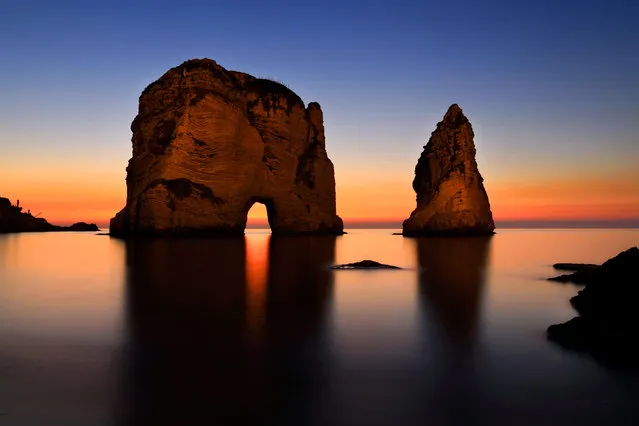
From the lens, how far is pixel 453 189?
181 feet

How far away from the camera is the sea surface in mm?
4020

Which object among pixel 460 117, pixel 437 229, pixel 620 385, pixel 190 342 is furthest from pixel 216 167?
pixel 620 385

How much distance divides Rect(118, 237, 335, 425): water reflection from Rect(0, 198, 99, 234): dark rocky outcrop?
8286cm

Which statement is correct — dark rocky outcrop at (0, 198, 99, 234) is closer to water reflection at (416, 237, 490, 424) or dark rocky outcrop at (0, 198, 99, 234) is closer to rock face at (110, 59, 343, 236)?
rock face at (110, 59, 343, 236)

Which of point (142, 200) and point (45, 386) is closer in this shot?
point (45, 386)

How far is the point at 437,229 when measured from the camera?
Result: 56.0 m

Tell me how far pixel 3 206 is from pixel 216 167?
5669cm

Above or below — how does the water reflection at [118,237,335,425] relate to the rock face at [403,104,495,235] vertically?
below

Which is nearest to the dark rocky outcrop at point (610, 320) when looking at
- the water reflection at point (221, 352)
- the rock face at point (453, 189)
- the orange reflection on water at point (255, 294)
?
the water reflection at point (221, 352)

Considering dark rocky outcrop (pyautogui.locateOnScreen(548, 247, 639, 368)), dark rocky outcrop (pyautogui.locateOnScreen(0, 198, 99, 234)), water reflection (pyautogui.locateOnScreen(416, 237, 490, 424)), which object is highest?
dark rocky outcrop (pyautogui.locateOnScreen(0, 198, 99, 234))

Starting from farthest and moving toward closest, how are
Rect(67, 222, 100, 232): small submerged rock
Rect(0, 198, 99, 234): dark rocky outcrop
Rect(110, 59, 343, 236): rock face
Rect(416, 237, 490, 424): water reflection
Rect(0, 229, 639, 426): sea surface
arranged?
1. Rect(67, 222, 100, 232): small submerged rock
2. Rect(0, 198, 99, 234): dark rocky outcrop
3. Rect(110, 59, 343, 236): rock face
4. Rect(416, 237, 490, 424): water reflection
5. Rect(0, 229, 639, 426): sea surface

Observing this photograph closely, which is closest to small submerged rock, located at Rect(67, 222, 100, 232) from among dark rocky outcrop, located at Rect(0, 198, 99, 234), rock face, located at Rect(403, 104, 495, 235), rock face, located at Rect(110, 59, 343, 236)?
dark rocky outcrop, located at Rect(0, 198, 99, 234)

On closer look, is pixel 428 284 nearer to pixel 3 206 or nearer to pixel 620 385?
pixel 620 385

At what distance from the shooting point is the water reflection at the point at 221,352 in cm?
407
